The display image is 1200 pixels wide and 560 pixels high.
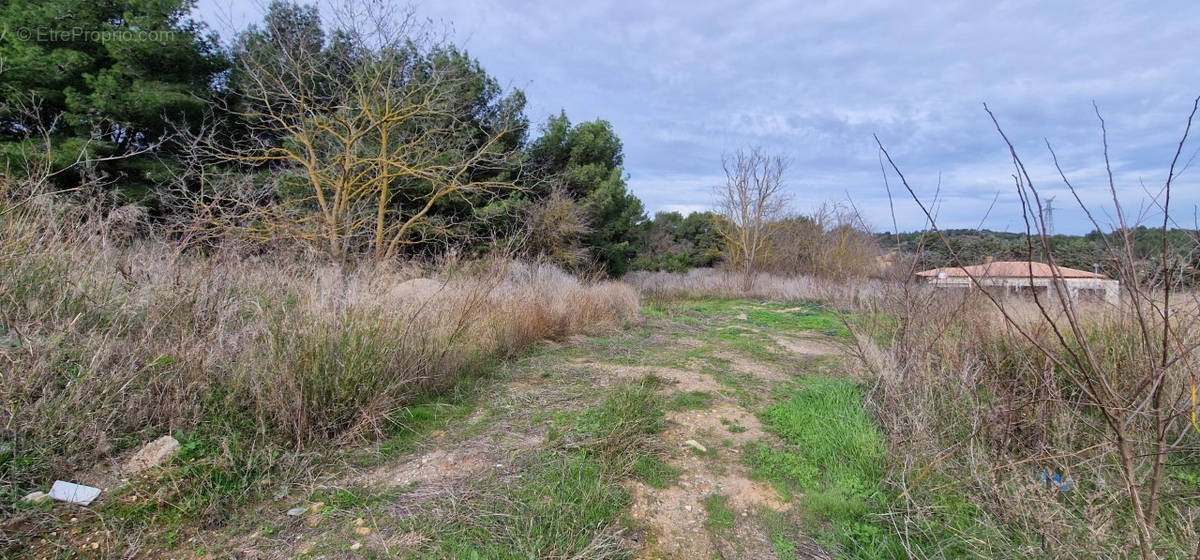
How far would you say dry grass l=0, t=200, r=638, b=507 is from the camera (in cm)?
199

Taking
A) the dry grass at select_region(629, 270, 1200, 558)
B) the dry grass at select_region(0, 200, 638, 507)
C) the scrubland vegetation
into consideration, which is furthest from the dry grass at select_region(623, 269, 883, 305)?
the dry grass at select_region(0, 200, 638, 507)

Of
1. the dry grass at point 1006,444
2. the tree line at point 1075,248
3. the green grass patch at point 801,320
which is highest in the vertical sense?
the tree line at point 1075,248

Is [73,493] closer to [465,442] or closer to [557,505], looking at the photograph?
[465,442]

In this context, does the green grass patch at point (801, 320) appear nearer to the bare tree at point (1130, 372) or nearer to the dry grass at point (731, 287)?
the dry grass at point (731, 287)

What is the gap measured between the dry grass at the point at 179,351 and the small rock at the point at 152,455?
12 centimetres

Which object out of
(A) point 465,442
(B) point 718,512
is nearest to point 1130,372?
(B) point 718,512

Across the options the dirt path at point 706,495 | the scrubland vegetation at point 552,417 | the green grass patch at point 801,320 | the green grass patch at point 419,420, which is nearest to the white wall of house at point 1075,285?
the scrubland vegetation at point 552,417

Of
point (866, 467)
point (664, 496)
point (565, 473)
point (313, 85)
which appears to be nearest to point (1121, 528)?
point (866, 467)

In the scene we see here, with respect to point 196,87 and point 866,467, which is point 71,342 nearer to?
point 866,467

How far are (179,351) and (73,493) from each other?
33.5 inches

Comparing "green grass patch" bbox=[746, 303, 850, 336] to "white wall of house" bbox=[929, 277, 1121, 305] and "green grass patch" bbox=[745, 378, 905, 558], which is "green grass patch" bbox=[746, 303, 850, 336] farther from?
"green grass patch" bbox=[745, 378, 905, 558]

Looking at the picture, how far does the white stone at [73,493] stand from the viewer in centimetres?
173

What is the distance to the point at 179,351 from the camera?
243 centimetres

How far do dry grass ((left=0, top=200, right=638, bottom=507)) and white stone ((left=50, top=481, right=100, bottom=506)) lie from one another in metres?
0.12
